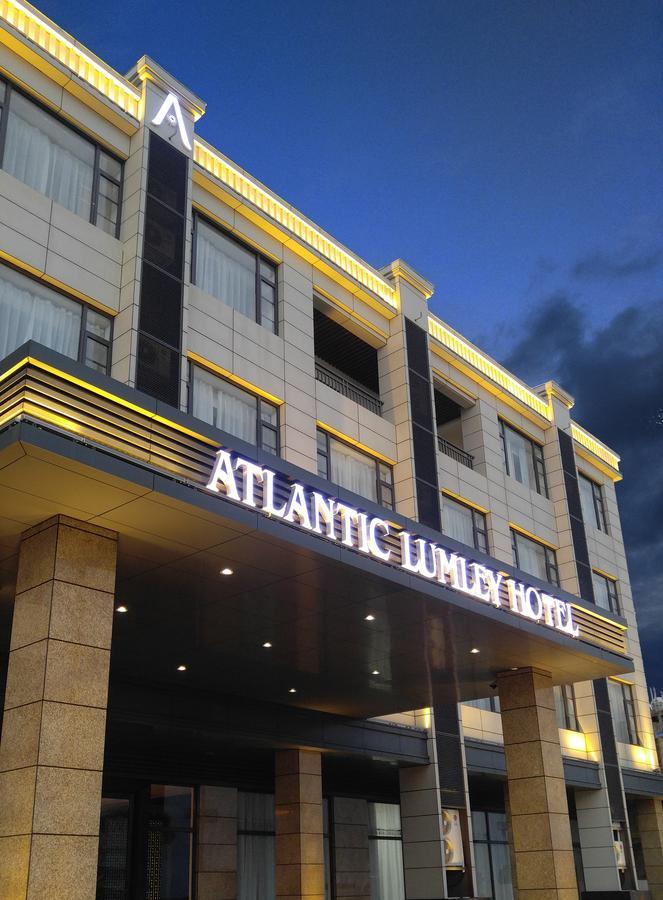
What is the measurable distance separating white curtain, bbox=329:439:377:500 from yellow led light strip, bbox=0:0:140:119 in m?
11.5

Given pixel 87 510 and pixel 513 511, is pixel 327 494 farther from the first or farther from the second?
pixel 513 511

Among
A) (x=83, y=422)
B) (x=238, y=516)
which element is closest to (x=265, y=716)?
(x=238, y=516)

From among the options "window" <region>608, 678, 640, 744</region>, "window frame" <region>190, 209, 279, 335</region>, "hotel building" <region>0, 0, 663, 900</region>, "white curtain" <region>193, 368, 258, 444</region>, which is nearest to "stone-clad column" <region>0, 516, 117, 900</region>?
"hotel building" <region>0, 0, 663, 900</region>

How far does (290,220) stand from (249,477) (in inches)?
620

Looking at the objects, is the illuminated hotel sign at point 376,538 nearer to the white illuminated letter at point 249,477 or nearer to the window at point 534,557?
the white illuminated letter at point 249,477

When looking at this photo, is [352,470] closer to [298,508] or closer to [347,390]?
[347,390]

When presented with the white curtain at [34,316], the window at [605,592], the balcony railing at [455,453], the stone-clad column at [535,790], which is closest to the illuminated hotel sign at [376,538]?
the stone-clad column at [535,790]

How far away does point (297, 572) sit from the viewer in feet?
60.4

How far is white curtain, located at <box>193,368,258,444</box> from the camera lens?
83.1 feet

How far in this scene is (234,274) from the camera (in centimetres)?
2812

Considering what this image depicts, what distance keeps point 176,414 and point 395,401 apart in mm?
18079

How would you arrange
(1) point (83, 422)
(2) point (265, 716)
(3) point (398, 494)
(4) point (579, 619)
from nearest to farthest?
(1) point (83, 422), (4) point (579, 619), (2) point (265, 716), (3) point (398, 494)

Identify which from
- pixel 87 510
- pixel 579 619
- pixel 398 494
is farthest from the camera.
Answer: pixel 398 494

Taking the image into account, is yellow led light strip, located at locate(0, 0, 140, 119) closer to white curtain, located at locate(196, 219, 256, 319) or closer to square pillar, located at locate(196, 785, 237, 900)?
white curtain, located at locate(196, 219, 256, 319)
